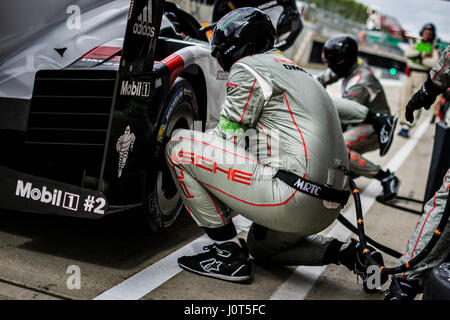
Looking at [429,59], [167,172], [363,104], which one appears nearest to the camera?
[167,172]

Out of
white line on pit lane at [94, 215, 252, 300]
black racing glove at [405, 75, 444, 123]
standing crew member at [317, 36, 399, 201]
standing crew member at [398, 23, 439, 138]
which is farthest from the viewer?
standing crew member at [398, 23, 439, 138]

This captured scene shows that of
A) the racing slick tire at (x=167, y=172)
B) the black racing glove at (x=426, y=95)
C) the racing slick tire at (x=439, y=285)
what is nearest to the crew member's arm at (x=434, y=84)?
the black racing glove at (x=426, y=95)

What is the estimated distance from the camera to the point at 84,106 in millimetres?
3053

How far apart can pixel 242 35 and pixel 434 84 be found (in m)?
1.20

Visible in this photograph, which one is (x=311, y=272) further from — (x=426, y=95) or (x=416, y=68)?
(x=416, y=68)

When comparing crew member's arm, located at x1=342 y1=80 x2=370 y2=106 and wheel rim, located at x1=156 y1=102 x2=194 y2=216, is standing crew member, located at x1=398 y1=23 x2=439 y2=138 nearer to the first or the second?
crew member's arm, located at x1=342 y1=80 x2=370 y2=106

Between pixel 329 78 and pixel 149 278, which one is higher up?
pixel 329 78

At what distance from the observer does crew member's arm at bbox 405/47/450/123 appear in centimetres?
327

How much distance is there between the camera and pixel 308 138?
3.12 metres

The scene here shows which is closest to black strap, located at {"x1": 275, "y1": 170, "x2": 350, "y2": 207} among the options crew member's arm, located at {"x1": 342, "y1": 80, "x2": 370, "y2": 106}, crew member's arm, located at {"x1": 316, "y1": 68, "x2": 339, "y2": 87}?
crew member's arm, located at {"x1": 342, "y1": 80, "x2": 370, "y2": 106}

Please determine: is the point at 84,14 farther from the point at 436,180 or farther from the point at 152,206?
the point at 436,180

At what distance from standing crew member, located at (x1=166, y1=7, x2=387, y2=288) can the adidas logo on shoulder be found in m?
0.47

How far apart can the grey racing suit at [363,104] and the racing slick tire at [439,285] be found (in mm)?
3503

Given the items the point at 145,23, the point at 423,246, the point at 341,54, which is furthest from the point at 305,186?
the point at 341,54
